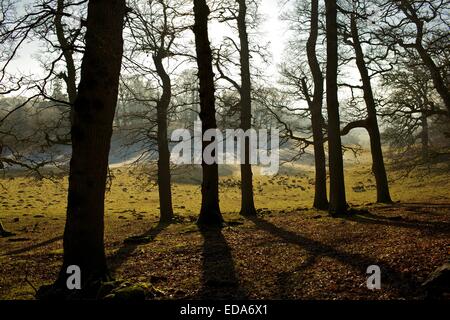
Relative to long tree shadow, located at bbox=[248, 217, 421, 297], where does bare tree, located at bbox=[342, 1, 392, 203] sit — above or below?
above

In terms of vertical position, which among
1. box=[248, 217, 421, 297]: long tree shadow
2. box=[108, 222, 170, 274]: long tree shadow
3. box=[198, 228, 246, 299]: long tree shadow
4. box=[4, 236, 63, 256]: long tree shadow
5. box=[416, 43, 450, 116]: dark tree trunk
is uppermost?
box=[416, 43, 450, 116]: dark tree trunk

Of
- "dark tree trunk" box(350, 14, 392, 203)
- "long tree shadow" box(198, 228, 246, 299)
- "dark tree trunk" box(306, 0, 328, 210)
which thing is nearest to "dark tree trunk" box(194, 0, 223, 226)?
"long tree shadow" box(198, 228, 246, 299)

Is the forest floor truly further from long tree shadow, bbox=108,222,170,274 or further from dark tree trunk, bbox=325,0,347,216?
dark tree trunk, bbox=325,0,347,216

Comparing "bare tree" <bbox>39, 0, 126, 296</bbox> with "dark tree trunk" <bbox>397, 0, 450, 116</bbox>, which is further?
"dark tree trunk" <bbox>397, 0, 450, 116</bbox>

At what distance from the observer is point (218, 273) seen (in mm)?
7121

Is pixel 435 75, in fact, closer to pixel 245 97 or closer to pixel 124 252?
pixel 245 97

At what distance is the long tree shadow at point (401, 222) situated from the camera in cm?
1014

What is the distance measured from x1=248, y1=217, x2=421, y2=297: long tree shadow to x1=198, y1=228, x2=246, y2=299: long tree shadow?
1.55 metres

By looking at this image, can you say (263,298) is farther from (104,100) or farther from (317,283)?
(104,100)

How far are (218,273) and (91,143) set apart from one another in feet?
10.2

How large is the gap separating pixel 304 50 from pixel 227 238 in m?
13.1

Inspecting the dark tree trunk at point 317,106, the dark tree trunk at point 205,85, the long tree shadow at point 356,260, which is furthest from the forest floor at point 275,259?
the dark tree trunk at point 317,106

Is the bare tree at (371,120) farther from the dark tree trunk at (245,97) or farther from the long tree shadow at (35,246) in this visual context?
the long tree shadow at (35,246)

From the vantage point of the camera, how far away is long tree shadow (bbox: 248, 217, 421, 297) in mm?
5555
